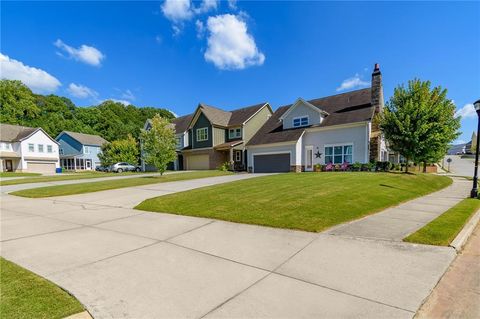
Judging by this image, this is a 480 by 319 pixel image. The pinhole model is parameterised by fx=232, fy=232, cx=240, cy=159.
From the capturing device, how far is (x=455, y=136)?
1563cm

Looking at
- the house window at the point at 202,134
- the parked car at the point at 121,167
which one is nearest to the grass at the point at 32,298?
the house window at the point at 202,134

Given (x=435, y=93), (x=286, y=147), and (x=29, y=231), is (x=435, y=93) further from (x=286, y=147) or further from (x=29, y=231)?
(x=29, y=231)

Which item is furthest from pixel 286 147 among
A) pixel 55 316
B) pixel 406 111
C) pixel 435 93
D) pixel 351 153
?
pixel 55 316

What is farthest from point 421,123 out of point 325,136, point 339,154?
point 325,136

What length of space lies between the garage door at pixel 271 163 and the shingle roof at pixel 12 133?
1628 inches

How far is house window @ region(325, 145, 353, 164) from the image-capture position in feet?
64.1

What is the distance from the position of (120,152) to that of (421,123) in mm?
40586

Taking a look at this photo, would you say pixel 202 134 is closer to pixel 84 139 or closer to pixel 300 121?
pixel 300 121

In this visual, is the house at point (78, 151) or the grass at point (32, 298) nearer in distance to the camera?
the grass at point (32, 298)

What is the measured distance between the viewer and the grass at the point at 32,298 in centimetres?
256

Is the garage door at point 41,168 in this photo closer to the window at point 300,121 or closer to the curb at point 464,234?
the window at point 300,121

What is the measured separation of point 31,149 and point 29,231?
153ft

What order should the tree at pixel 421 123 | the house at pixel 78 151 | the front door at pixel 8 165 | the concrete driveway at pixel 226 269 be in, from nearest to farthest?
the concrete driveway at pixel 226 269, the tree at pixel 421 123, the front door at pixel 8 165, the house at pixel 78 151

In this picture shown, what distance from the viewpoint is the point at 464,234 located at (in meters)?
5.00
